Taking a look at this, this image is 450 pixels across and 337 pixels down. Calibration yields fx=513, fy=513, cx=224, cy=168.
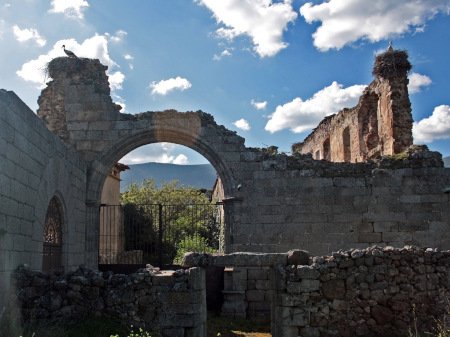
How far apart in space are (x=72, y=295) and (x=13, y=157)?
2.18 metres

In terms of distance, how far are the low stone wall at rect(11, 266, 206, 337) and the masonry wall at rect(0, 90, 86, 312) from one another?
0.46m

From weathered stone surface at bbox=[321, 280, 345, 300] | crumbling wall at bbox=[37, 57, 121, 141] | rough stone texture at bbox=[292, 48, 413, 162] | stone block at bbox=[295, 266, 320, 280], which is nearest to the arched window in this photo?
crumbling wall at bbox=[37, 57, 121, 141]

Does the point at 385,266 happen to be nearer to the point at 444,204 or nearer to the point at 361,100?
the point at 444,204

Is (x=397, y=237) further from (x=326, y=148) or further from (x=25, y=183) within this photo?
(x=326, y=148)

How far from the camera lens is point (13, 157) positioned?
24.4 ft

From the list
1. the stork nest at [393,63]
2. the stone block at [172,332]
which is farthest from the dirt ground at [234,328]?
the stork nest at [393,63]

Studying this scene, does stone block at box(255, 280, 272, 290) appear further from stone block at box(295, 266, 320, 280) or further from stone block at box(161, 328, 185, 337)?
stone block at box(161, 328, 185, 337)

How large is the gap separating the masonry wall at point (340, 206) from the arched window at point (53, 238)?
415 centimetres

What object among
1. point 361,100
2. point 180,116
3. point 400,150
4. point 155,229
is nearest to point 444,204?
point 400,150

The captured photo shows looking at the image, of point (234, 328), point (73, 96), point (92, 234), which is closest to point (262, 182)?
point (234, 328)

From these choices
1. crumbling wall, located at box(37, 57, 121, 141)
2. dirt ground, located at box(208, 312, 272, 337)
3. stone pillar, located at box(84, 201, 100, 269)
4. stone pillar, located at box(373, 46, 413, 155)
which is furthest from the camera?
stone pillar, located at box(373, 46, 413, 155)

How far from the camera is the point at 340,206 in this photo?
41.3 ft

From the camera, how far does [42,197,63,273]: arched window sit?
9.28 m

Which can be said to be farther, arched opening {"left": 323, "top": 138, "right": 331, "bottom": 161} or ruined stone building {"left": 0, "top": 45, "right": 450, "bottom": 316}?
arched opening {"left": 323, "top": 138, "right": 331, "bottom": 161}
